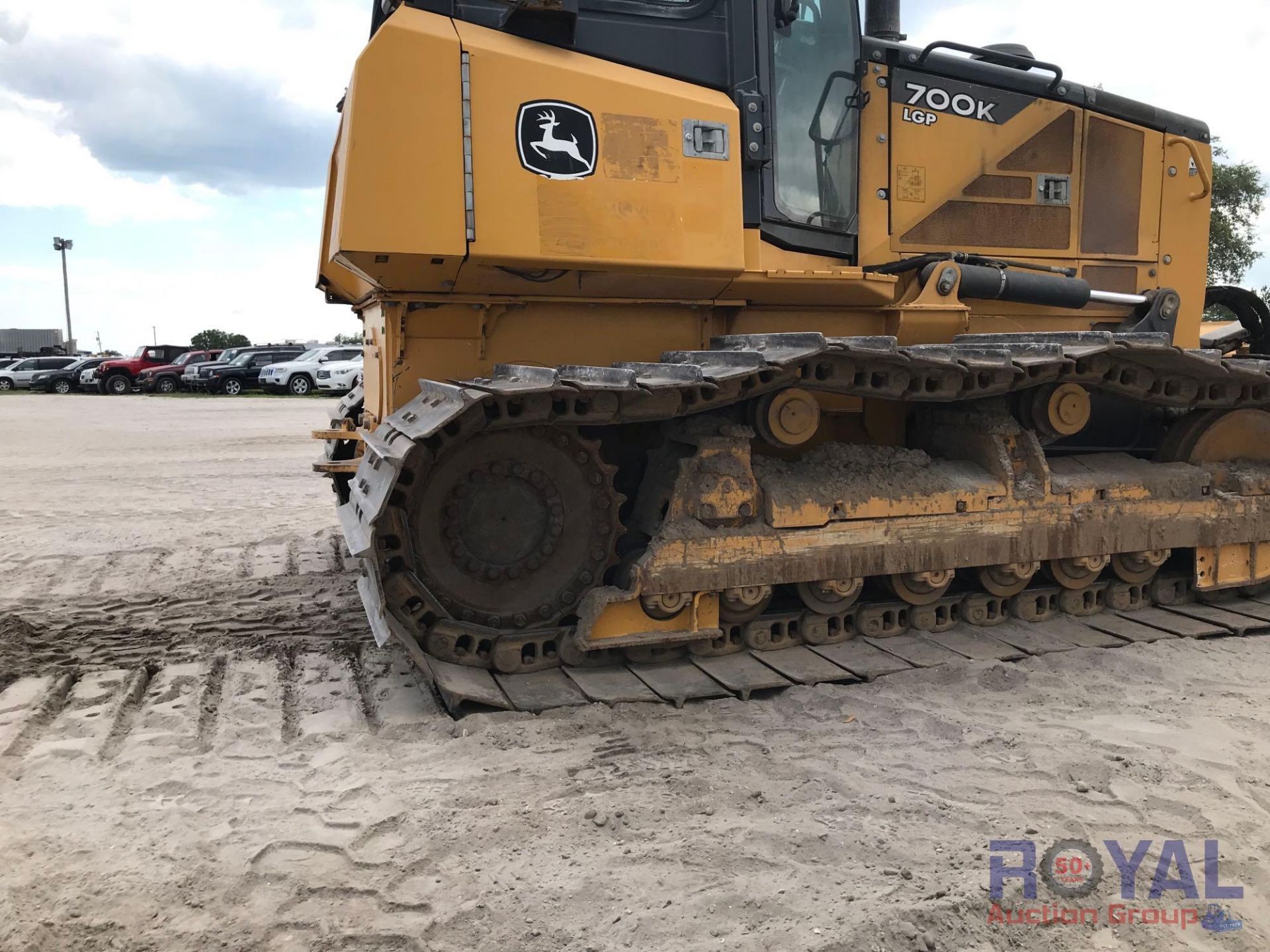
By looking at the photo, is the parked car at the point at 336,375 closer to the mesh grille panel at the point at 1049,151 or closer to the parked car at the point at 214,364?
the parked car at the point at 214,364

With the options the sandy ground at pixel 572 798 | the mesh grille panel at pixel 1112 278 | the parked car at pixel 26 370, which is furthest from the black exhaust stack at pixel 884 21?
the parked car at pixel 26 370

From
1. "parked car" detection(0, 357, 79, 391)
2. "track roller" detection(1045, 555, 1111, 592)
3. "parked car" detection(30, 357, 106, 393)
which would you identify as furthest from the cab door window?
"parked car" detection(0, 357, 79, 391)

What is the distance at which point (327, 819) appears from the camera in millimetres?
3158

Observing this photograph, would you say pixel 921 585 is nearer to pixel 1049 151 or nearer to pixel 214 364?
Result: pixel 1049 151

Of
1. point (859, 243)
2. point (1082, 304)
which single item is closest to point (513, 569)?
point (859, 243)

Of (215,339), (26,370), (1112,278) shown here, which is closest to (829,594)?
(1112,278)

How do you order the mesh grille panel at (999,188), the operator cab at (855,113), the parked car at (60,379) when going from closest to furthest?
the operator cab at (855,113), the mesh grille panel at (999,188), the parked car at (60,379)

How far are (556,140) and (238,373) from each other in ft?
93.6

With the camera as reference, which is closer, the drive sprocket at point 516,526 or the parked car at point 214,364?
the drive sprocket at point 516,526

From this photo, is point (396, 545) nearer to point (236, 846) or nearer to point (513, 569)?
point (513, 569)

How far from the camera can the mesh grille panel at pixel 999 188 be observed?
553 cm

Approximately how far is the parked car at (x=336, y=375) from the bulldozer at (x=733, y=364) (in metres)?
23.1

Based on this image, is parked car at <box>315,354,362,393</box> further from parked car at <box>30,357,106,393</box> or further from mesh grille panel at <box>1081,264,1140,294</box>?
mesh grille panel at <box>1081,264,1140,294</box>

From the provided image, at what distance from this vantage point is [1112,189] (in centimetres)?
586
